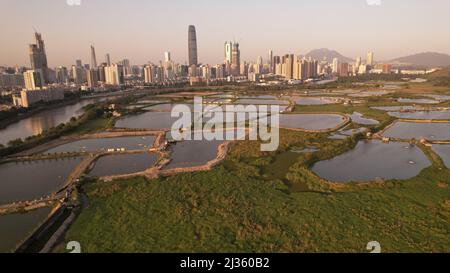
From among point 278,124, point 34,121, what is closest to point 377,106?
point 278,124

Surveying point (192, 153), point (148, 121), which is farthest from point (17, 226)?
point (148, 121)

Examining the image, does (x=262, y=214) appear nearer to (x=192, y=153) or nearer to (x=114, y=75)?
(x=192, y=153)

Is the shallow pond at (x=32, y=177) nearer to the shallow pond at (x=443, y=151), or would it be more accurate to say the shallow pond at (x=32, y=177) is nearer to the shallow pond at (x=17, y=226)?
the shallow pond at (x=17, y=226)

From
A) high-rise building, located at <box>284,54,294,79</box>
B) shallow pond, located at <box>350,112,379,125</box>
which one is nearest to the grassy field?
shallow pond, located at <box>350,112,379,125</box>

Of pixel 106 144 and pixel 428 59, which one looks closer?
pixel 106 144
